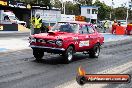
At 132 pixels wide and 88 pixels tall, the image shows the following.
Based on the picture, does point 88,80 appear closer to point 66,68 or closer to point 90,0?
point 66,68

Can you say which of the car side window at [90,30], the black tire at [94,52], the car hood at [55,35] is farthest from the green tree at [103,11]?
the car hood at [55,35]

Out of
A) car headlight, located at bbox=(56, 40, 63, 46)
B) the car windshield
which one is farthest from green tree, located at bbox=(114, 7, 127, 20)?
car headlight, located at bbox=(56, 40, 63, 46)

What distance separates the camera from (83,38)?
13.6 metres

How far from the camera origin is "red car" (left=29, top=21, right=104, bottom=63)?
1204cm

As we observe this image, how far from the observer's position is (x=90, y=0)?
383 feet

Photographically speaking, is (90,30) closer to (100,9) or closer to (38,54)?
(38,54)

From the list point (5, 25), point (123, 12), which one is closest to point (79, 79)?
point (5, 25)

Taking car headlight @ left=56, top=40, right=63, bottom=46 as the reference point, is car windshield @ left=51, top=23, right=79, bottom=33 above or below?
above

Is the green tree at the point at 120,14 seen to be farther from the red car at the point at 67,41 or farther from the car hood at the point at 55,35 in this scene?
the car hood at the point at 55,35

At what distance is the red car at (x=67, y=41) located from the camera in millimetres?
12039

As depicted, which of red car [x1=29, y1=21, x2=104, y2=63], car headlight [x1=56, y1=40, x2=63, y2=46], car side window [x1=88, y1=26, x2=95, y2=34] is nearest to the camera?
car headlight [x1=56, y1=40, x2=63, y2=46]

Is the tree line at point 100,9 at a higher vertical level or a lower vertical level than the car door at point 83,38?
higher

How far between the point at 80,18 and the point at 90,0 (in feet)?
160

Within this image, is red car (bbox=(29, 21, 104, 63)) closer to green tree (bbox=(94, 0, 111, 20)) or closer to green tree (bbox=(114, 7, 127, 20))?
green tree (bbox=(94, 0, 111, 20))
